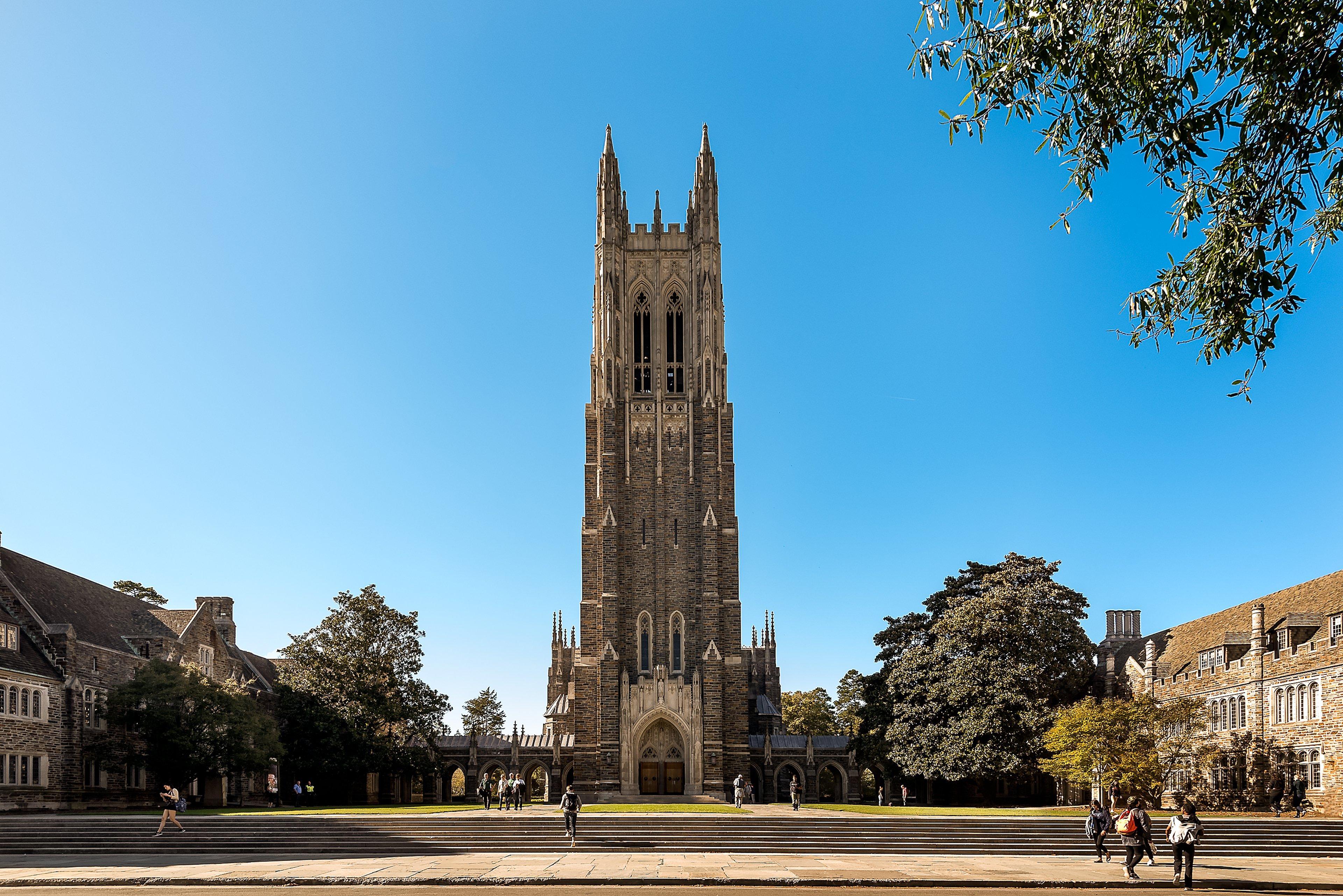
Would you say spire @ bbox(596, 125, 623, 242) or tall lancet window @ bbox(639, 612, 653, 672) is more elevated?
spire @ bbox(596, 125, 623, 242)

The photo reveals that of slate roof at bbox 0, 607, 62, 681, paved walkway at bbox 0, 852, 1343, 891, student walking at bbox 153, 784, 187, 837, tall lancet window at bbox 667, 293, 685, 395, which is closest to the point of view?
paved walkway at bbox 0, 852, 1343, 891

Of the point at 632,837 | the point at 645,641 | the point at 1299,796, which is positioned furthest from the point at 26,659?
the point at 1299,796

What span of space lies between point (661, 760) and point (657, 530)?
11.7 meters

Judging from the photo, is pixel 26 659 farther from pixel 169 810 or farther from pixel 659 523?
pixel 659 523

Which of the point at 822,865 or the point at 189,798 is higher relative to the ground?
the point at 822,865

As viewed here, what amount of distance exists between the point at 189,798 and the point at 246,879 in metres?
32.2

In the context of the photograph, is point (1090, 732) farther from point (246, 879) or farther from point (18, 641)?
point (18, 641)

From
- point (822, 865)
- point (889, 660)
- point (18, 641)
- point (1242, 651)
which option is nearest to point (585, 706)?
point (889, 660)

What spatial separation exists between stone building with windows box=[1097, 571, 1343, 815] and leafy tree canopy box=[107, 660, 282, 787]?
36921mm

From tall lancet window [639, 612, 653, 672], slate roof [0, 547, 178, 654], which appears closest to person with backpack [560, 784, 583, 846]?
slate roof [0, 547, 178, 654]

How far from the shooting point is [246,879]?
72.5ft

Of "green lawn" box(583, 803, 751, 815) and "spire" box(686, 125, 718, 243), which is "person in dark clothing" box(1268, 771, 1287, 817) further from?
"spire" box(686, 125, 718, 243)

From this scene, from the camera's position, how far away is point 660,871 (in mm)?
23688

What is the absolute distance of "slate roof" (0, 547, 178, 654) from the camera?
46.2 m
